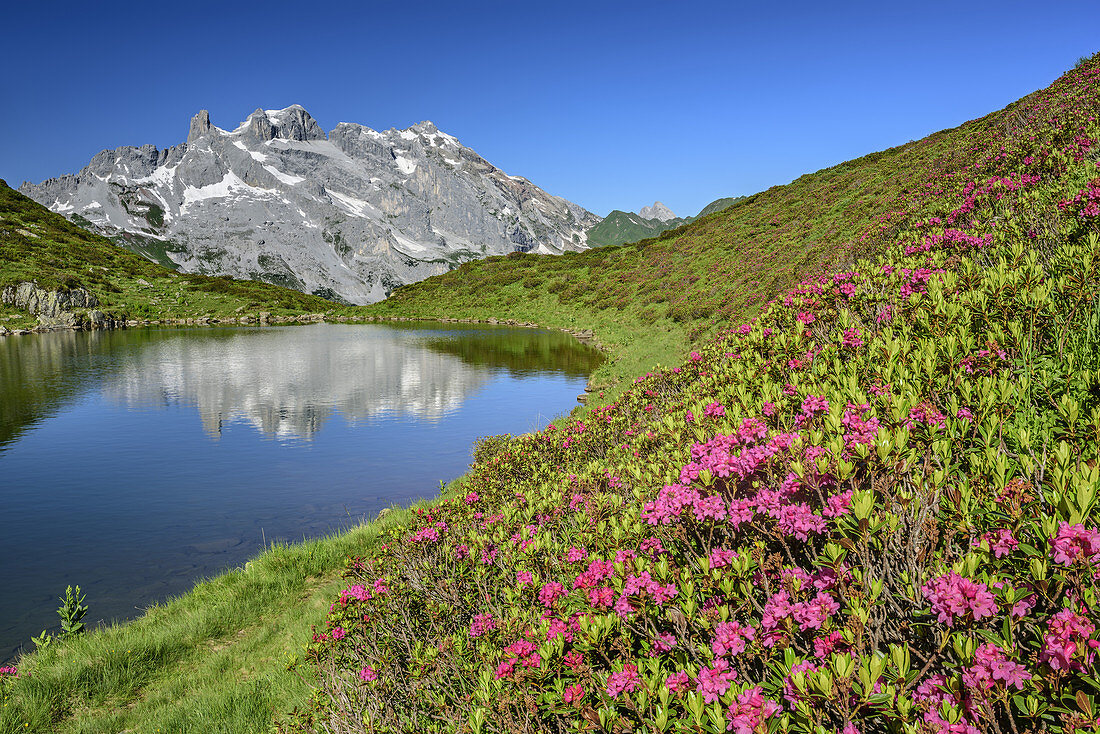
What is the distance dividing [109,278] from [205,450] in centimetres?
9999

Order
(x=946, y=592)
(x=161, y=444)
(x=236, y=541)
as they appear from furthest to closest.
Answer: (x=161, y=444)
(x=236, y=541)
(x=946, y=592)

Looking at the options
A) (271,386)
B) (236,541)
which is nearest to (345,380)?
(271,386)

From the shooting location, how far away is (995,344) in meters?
5.02

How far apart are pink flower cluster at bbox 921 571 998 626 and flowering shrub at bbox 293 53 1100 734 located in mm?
14

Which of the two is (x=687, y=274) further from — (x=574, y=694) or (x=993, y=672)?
(x=993, y=672)

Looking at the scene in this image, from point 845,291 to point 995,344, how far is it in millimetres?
3369

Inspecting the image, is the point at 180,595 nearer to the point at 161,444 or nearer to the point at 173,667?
the point at 173,667

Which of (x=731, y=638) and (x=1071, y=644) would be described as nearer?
(x=1071, y=644)

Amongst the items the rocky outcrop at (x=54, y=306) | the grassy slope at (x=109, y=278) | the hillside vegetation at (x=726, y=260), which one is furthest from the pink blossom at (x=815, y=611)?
the grassy slope at (x=109, y=278)

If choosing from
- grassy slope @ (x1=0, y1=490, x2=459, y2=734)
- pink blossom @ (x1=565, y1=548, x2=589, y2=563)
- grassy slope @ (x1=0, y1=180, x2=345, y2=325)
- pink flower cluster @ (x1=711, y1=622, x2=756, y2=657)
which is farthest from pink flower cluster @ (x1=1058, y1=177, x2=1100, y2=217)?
grassy slope @ (x1=0, y1=180, x2=345, y2=325)

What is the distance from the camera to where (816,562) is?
10.4 ft

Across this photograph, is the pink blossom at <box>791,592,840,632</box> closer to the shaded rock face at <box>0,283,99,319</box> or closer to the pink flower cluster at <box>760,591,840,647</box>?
the pink flower cluster at <box>760,591,840,647</box>

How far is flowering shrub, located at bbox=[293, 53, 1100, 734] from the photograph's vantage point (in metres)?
2.52

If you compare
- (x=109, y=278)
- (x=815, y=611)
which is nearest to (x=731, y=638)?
(x=815, y=611)
